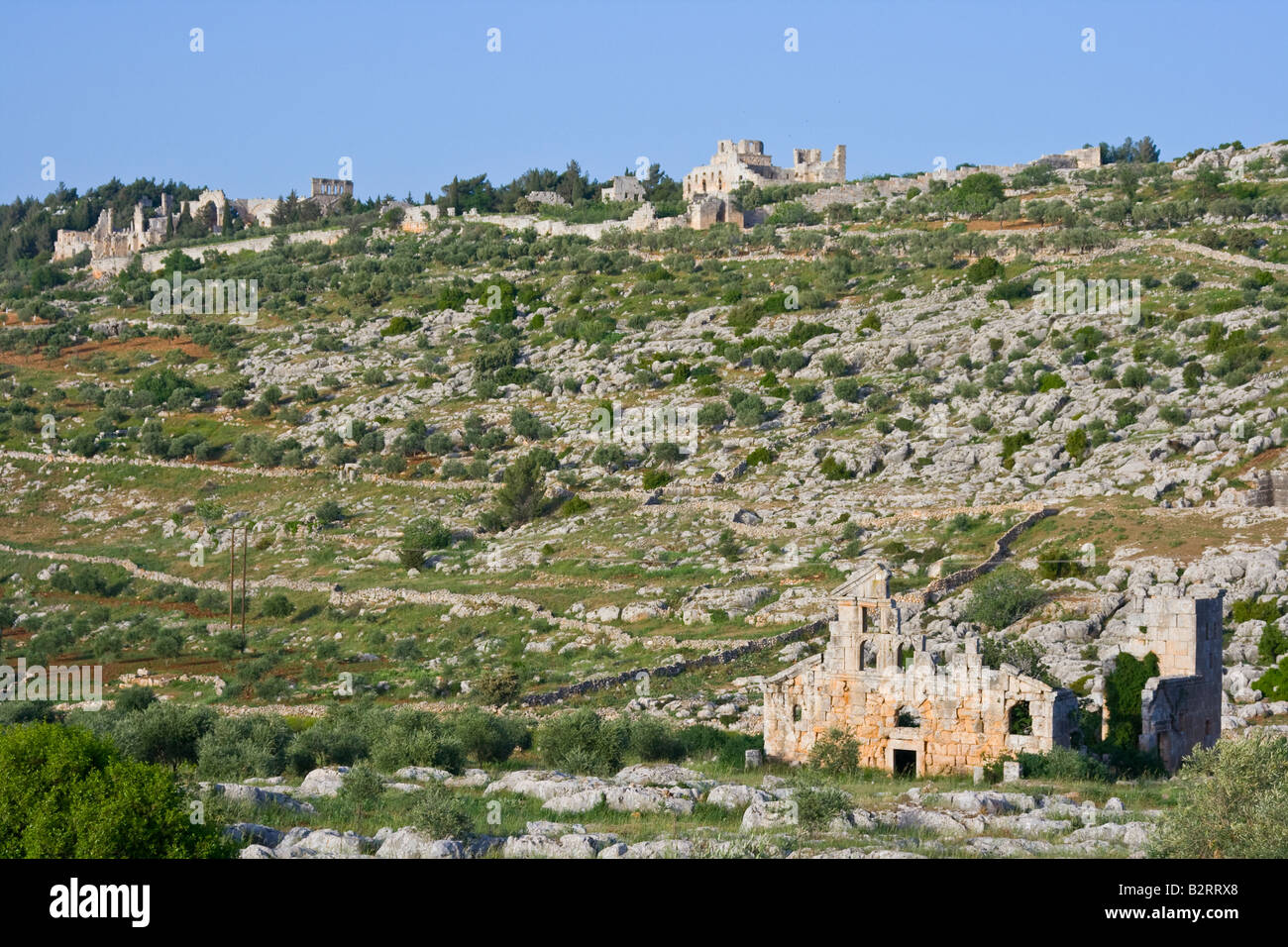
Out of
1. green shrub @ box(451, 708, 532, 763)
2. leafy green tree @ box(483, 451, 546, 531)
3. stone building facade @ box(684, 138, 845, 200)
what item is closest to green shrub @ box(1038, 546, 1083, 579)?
green shrub @ box(451, 708, 532, 763)

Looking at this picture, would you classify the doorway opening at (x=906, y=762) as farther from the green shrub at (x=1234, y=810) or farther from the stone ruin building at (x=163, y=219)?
the stone ruin building at (x=163, y=219)

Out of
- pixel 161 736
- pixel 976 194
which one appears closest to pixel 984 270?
pixel 976 194

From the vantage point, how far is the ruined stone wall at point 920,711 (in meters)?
23.6

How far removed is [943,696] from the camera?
2417 cm

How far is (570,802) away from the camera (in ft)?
65.4

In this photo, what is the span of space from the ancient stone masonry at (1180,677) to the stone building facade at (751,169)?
288ft

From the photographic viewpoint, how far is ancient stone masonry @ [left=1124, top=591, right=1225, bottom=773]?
2495 cm

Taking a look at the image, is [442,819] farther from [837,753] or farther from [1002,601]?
[1002,601]

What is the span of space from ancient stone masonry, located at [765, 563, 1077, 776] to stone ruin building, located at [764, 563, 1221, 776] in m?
0.02

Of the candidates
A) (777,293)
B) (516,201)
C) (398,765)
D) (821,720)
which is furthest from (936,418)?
(516,201)

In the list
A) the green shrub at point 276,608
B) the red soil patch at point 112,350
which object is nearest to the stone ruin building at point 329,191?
the red soil patch at point 112,350

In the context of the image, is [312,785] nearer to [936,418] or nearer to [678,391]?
[936,418]

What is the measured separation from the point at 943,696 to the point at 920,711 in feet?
1.52
